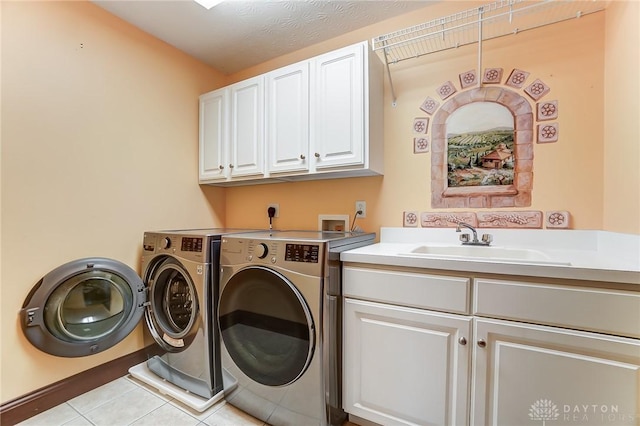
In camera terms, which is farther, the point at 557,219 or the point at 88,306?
the point at 88,306

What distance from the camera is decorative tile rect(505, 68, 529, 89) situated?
156 cm

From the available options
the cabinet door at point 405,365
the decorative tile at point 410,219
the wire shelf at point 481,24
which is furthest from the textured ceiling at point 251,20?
the cabinet door at point 405,365

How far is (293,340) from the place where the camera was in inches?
53.6

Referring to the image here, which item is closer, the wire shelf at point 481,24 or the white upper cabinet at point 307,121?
the wire shelf at point 481,24

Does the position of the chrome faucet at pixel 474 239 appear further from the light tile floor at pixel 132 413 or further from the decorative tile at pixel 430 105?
the light tile floor at pixel 132 413

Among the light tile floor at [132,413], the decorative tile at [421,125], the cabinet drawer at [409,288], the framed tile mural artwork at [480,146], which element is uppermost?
the decorative tile at [421,125]

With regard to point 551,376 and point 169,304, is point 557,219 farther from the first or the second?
point 169,304

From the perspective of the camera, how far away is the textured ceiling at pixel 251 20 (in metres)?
1.74

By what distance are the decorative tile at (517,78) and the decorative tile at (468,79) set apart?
0.17 metres

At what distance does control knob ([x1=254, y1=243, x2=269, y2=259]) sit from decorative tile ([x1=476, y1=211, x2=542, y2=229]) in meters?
1.25

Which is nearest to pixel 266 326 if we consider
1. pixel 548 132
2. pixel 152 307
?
pixel 152 307

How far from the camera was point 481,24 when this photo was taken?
153cm

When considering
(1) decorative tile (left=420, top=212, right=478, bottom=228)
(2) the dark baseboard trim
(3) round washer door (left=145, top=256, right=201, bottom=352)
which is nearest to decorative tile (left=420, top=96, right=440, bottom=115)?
(1) decorative tile (left=420, top=212, right=478, bottom=228)

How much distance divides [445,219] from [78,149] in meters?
2.28
